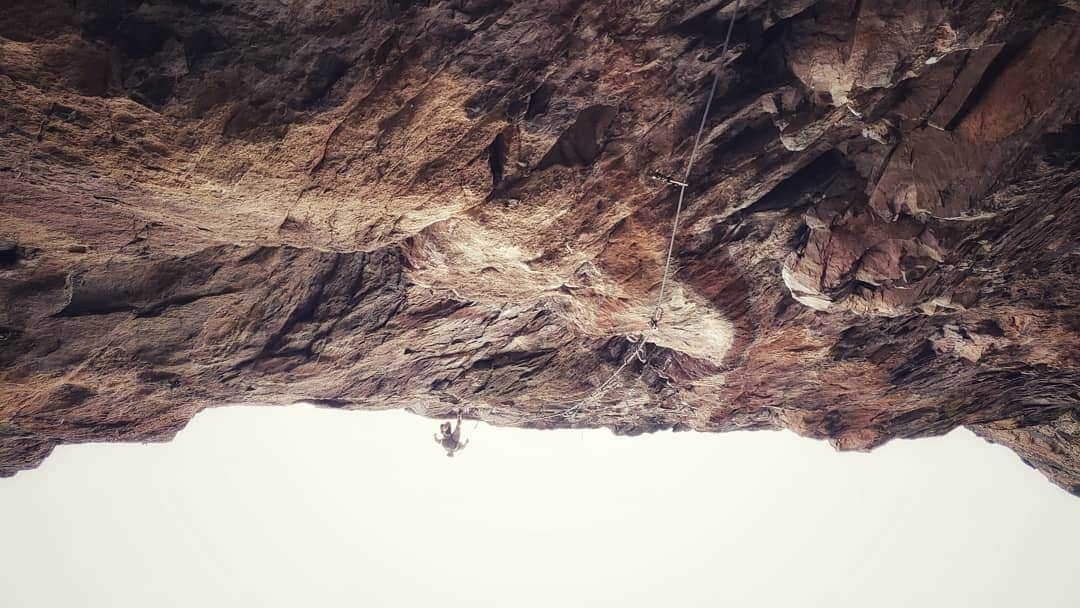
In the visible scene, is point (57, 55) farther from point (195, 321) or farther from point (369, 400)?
point (369, 400)

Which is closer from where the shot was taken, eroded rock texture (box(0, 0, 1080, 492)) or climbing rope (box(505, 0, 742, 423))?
eroded rock texture (box(0, 0, 1080, 492))

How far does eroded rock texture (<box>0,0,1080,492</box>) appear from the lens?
6.94m

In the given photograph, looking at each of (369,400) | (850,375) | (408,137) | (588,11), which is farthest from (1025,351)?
(369,400)

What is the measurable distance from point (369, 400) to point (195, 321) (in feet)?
20.1

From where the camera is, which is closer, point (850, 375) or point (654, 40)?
point (654, 40)

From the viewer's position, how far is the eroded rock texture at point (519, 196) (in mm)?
6941

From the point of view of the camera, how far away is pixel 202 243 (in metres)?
10.4

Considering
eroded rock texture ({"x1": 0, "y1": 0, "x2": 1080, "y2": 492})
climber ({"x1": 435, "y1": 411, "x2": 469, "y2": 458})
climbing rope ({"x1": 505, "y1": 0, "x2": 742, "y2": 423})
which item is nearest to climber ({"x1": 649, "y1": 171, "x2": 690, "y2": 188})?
climbing rope ({"x1": 505, "y1": 0, "x2": 742, "y2": 423})

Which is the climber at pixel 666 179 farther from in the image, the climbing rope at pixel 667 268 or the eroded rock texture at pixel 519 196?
the eroded rock texture at pixel 519 196

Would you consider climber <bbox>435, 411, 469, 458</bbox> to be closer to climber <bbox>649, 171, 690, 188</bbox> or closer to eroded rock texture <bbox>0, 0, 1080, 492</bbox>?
eroded rock texture <bbox>0, 0, 1080, 492</bbox>

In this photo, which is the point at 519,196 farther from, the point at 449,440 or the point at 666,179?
the point at 449,440

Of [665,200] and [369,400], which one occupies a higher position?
[665,200]

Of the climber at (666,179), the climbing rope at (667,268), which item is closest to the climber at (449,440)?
the climbing rope at (667,268)

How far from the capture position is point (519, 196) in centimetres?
934
